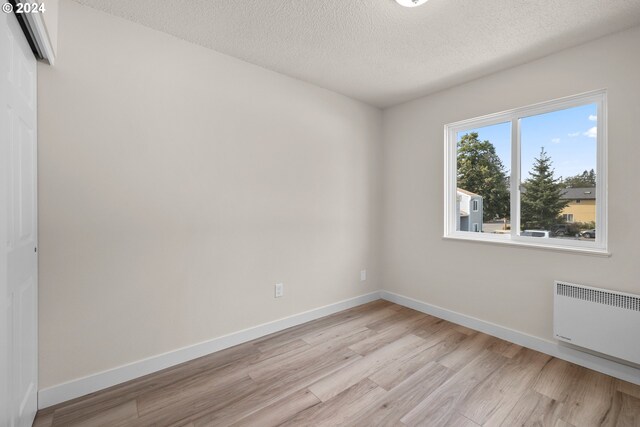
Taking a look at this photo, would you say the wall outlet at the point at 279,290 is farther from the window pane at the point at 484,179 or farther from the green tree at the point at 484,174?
the green tree at the point at 484,174

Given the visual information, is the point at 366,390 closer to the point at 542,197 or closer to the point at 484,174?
the point at 542,197

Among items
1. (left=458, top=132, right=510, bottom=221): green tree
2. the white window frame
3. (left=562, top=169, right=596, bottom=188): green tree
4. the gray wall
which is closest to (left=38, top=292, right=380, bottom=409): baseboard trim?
the gray wall

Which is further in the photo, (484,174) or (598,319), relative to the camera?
(484,174)

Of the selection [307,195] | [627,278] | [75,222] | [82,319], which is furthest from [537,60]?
[82,319]

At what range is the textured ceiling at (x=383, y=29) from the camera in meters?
1.83

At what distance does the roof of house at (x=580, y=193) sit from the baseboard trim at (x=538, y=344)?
1191mm

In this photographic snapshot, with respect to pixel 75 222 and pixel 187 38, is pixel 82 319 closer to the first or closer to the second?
pixel 75 222

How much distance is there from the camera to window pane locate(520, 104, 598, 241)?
229 cm

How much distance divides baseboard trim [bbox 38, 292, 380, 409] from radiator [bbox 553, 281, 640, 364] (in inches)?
82.3

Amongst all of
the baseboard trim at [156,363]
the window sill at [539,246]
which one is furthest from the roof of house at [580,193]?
the baseboard trim at [156,363]

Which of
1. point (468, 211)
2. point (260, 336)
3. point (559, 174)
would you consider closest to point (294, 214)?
point (260, 336)

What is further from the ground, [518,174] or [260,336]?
[518,174]

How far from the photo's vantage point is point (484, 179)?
2.94 metres

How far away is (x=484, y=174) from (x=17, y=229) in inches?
138
